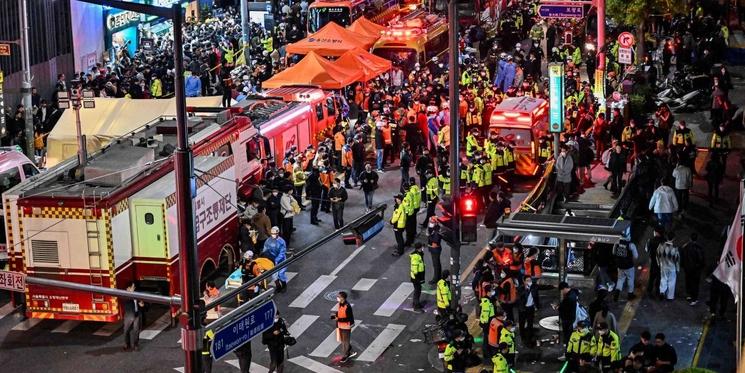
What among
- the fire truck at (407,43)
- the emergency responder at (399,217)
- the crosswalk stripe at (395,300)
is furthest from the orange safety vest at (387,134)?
the fire truck at (407,43)

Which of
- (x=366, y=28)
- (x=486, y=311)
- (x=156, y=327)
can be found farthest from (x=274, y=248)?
(x=366, y=28)

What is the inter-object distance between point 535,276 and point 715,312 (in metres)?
3.60

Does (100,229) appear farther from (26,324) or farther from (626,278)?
(626,278)

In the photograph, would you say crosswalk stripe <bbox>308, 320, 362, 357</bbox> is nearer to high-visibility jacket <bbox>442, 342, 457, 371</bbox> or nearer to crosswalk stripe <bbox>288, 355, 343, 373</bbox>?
crosswalk stripe <bbox>288, 355, 343, 373</bbox>

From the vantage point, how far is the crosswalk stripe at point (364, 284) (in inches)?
1208

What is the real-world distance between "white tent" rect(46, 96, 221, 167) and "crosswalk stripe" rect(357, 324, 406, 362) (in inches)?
476

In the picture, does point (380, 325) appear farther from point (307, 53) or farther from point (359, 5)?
point (359, 5)

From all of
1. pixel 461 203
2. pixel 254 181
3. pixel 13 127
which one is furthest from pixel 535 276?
pixel 13 127

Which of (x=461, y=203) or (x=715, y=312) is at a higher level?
(x=461, y=203)

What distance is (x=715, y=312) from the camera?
27.9 meters

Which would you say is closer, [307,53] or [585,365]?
[585,365]

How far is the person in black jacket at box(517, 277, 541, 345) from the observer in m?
26.8

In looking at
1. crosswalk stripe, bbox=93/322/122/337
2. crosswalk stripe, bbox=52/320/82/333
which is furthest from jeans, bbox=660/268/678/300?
crosswalk stripe, bbox=52/320/82/333

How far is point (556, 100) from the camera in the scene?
117ft
